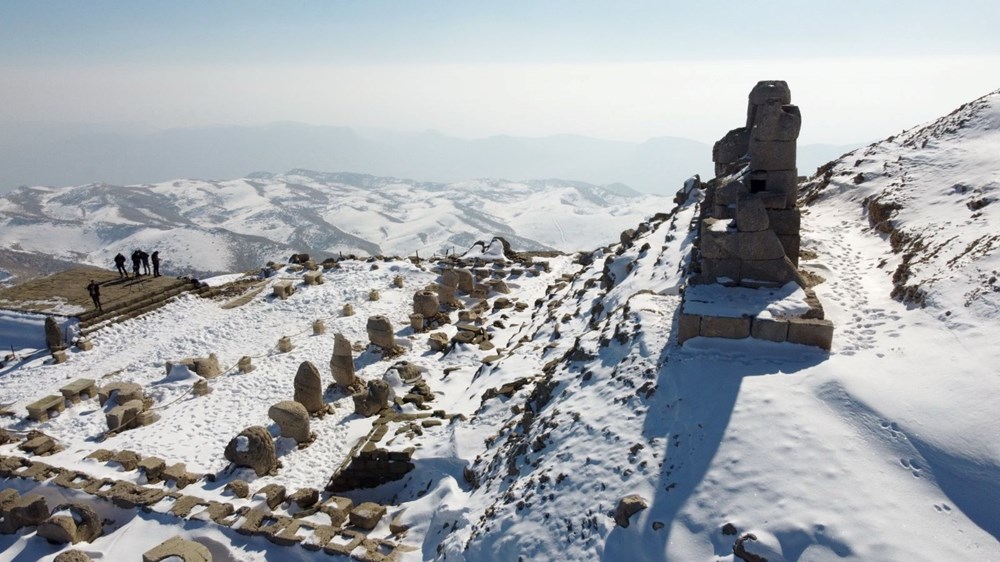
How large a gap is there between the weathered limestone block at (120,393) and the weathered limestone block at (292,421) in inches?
252

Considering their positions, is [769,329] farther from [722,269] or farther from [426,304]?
[426,304]

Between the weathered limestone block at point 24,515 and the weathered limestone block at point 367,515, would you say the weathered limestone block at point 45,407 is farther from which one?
the weathered limestone block at point 367,515

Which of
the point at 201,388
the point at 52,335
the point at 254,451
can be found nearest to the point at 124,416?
the point at 201,388

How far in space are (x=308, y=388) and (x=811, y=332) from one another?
547 inches

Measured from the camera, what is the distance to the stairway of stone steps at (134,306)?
78.7 ft

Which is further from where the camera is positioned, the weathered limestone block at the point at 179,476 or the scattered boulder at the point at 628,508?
the weathered limestone block at the point at 179,476

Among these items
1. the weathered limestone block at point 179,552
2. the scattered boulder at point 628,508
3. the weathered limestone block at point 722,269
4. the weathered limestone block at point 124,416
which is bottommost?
the weathered limestone block at point 124,416

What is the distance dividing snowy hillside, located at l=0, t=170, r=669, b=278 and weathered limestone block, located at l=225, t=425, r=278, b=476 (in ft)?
270

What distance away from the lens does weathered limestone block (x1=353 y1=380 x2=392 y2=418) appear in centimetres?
1659

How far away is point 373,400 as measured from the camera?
16594 millimetres

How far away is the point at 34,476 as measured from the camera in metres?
14.0

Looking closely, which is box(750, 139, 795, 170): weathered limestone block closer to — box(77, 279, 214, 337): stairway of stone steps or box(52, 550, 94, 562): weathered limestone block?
box(52, 550, 94, 562): weathered limestone block

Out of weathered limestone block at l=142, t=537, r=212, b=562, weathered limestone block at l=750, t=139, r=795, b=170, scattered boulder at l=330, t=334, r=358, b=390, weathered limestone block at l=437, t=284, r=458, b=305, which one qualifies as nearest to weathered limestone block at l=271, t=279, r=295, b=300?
weathered limestone block at l=437, t=284, r=458, b=305

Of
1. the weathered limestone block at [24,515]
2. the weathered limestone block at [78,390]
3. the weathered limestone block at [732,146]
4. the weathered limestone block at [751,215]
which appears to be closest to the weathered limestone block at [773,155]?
the weathered limestone block at [751,215]
